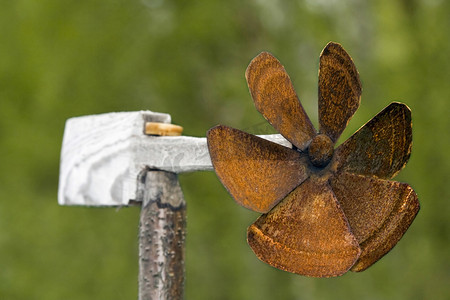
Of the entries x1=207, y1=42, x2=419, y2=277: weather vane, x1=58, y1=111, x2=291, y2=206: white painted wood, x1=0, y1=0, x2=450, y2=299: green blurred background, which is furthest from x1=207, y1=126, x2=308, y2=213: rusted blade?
x1=0, y1=0, x2=450, y2=299: green blurred background

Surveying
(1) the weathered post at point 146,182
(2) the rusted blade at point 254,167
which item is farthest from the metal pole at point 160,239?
(2) the rusted blade at point 254,167

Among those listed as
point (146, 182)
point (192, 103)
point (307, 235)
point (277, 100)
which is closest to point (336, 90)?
point (277, 100)

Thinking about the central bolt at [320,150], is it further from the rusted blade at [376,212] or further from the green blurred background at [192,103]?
the green blurred background at [192,103]

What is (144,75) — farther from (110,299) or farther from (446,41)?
(446,41)

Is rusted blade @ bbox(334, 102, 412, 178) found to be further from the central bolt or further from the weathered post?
the weathered post

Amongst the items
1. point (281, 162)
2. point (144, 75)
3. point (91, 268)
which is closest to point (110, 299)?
point (91, 268)
